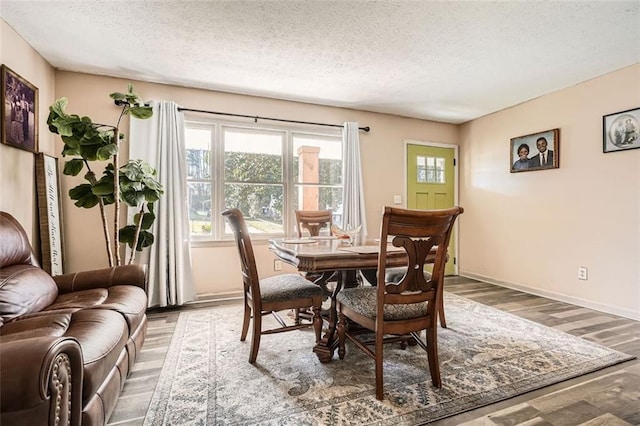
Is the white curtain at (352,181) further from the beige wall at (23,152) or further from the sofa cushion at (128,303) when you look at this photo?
the beige wall at (23,152)

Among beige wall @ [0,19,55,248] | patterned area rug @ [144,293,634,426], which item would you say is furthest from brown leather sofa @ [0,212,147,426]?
beige wall @ [0,19,55,248]

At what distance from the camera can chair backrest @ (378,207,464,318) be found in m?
1.53

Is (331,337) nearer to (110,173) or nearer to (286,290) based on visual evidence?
(286,290)

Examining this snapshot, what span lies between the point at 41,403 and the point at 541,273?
4364mm

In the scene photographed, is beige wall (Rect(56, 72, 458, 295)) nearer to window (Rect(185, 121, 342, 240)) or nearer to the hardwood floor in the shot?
window (Rect(185, 121, 342, 240))

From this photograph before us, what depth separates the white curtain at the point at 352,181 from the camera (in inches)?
155

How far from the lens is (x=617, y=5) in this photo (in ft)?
6.55

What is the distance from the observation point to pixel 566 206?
11.1 ft

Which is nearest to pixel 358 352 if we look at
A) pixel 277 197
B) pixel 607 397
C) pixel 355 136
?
pixel 607 397

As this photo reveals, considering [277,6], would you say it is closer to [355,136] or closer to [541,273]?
[355,136]

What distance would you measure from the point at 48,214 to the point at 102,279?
105 cm

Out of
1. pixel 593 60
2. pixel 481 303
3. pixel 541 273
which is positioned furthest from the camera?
pixel 541 273

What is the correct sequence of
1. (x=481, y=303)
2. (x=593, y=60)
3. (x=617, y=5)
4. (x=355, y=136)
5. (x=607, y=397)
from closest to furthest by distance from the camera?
(x=607, y=397), (x=617, y=5), (x=593, y=60), (x=481, y=303), (x=355, y=136)

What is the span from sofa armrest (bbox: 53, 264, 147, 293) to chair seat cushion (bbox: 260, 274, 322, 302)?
90cm
